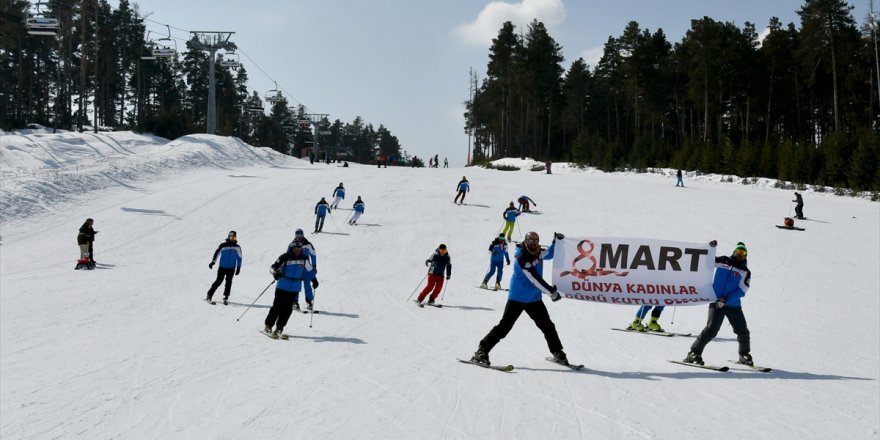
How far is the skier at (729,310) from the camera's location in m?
8.81

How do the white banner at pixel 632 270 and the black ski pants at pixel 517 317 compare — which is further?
the white banner at pixel 632 270

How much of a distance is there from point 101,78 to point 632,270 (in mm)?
75833

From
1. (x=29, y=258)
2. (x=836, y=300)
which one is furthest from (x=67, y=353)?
(x=836, y=300)

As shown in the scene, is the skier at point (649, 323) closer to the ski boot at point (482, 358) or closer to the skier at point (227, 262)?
the ski boot at point (482, 358)

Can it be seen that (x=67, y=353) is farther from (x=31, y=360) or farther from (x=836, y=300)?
(x=836, y=300)

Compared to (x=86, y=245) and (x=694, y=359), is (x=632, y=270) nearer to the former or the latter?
(x=694, y=359)

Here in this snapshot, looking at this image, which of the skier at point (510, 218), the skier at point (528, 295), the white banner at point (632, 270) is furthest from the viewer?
the skier at point (510, 218)

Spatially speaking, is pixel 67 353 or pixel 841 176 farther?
pixel 841 176

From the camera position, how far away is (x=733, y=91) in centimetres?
6316

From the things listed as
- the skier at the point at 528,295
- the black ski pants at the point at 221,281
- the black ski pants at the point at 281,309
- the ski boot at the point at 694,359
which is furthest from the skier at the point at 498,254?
the skier at the point at 528,295

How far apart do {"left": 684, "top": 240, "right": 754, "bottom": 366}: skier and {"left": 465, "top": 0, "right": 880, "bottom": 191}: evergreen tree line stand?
36477 millimetres

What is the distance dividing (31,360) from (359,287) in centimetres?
868

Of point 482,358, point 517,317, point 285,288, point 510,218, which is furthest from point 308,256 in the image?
point 510,218

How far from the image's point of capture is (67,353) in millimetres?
9062
